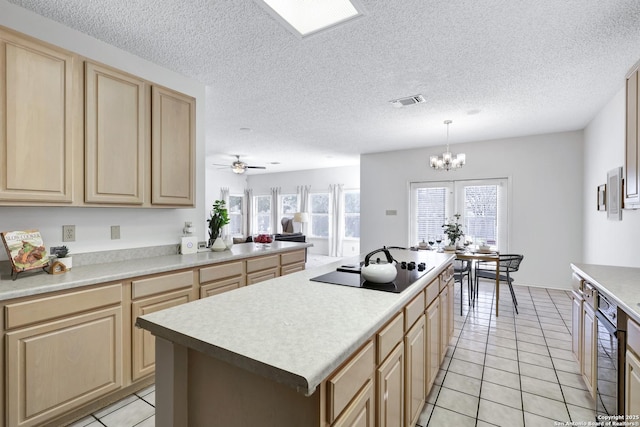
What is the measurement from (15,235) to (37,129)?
662 mm

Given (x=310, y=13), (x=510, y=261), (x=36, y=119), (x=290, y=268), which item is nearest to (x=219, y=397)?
(x=36, y=119)

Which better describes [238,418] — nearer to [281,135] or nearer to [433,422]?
[433,422]

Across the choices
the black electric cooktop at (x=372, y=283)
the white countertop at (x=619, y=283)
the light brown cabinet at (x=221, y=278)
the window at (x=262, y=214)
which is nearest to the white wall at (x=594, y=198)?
the white countertop at (x=619, y=283)

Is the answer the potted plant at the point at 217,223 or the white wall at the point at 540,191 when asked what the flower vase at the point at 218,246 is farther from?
the white wall at the point at 540,191

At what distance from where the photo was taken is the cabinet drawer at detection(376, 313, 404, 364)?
45.6 inches

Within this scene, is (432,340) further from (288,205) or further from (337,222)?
(288,205)

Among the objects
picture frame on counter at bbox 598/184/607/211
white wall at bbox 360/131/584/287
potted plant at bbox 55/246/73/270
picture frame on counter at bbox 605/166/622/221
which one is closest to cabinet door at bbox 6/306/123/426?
potted plant at bbox 55/246/73/270

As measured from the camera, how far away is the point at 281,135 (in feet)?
17.0

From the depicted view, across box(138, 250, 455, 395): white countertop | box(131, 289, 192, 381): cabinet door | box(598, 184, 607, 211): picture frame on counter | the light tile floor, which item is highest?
box(598, 184, 607, 211): picture frame on counter

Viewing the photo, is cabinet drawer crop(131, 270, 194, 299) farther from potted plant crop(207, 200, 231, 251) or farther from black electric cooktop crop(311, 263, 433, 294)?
black electric cooktop crop(311, 263, 433, 294)

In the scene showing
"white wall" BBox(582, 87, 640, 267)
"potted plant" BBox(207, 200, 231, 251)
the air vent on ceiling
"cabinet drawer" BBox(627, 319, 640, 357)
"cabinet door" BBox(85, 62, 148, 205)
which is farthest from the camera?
the air vent on ceiling

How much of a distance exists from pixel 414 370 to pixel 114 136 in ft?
8.46

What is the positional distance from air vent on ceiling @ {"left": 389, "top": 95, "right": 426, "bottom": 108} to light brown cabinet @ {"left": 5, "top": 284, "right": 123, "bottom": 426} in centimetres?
→ 329

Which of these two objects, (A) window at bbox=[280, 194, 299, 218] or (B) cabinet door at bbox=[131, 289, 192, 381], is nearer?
(B) cabinet door at bbox=[131, 289, 192, 381]
